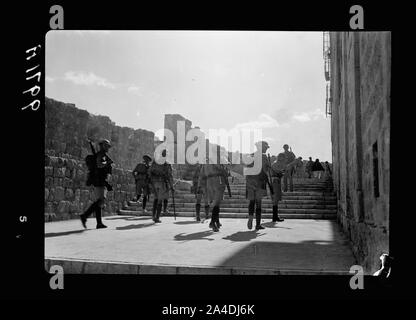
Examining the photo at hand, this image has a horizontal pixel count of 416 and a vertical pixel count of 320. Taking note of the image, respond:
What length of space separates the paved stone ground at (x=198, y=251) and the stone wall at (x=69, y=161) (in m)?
1.74

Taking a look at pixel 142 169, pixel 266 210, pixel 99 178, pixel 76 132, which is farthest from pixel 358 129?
pixel 76 132

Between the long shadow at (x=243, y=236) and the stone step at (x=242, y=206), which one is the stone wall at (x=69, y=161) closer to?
the stone step at (x=242, y=206)

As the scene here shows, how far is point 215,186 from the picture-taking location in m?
7.30

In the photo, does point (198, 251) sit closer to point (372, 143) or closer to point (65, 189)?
point (372, 143)

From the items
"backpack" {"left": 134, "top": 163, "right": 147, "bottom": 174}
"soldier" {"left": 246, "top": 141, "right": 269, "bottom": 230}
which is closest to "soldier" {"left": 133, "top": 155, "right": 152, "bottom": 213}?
"backpack" {"left": 134, "top": 163, "right": 147, "bottom": 174}

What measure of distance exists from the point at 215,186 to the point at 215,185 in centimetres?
2

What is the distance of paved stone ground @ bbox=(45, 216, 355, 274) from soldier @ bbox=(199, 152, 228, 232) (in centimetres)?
43

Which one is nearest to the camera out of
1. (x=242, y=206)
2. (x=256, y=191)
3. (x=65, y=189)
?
(x=256, y=191)

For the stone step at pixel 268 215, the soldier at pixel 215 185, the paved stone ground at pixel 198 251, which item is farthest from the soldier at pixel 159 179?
the stone step at pixel 268 215

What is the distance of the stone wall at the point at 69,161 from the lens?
835cm

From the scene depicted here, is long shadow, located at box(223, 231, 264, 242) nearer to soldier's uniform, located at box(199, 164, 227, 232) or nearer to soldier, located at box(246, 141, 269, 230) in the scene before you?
soldier, located at box(246, 141, 269, 230)

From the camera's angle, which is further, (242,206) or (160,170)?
(242,206)
